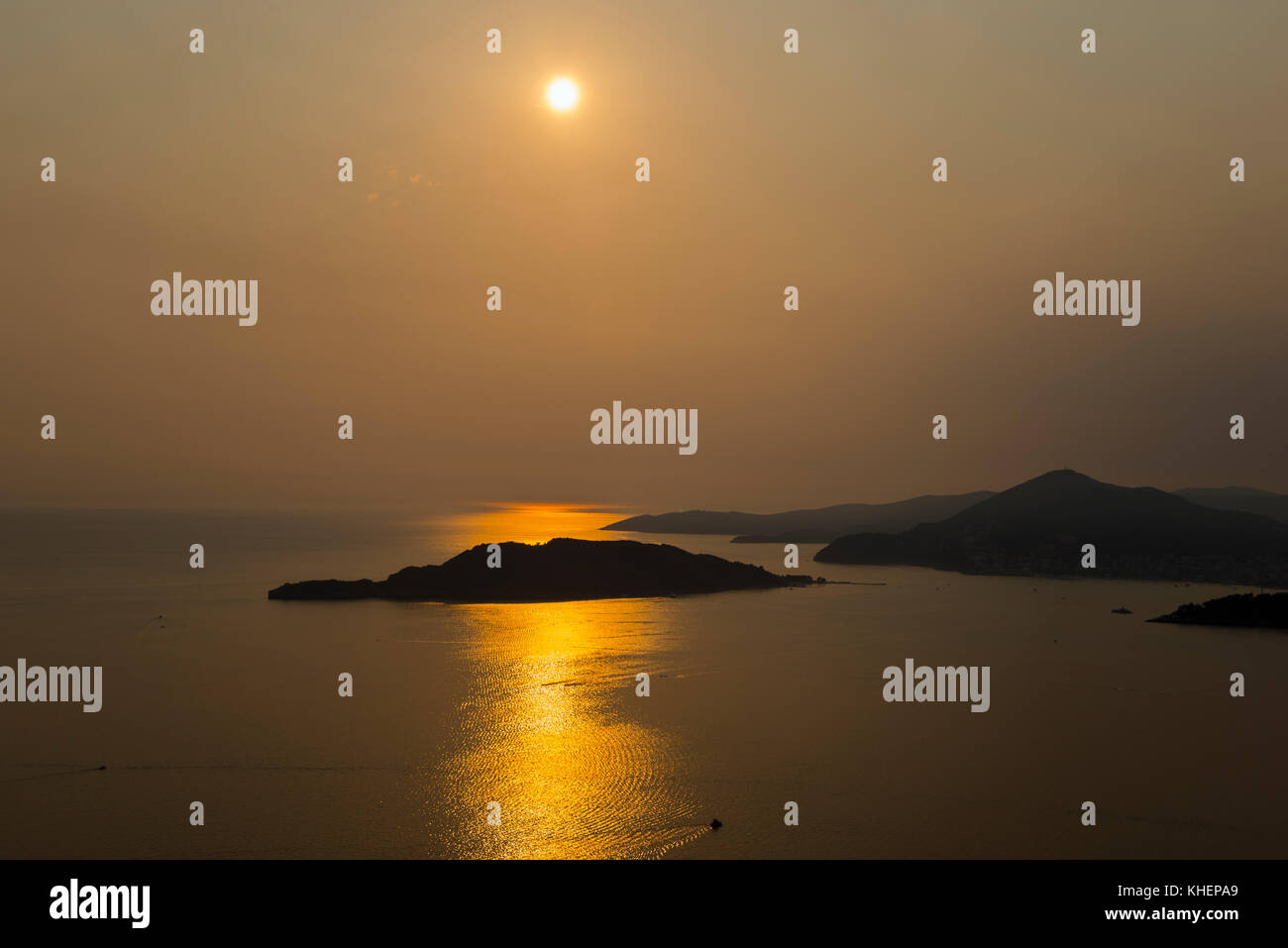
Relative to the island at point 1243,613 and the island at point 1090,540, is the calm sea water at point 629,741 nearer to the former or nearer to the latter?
the island at point 1243,613

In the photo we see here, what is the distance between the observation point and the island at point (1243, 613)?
78.2 metres

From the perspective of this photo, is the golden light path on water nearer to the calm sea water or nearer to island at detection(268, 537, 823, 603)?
the calm sea water

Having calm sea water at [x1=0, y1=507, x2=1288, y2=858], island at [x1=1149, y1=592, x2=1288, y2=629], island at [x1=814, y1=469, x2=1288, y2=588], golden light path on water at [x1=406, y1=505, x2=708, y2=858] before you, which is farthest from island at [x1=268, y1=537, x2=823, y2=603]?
island at [x1=814, y1=469, x2=1288, y2=588]

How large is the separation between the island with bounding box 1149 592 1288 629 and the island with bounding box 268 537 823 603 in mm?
49022

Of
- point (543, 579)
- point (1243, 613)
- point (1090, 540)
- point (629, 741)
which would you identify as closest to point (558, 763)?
point (629, 741)

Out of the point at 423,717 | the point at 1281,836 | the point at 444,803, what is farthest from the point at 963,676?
the point at 444,803

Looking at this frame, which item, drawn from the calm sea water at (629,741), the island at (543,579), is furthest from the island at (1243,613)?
the island at (543,579)

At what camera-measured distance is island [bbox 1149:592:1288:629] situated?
257 feet

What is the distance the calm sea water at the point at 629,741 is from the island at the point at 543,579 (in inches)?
469

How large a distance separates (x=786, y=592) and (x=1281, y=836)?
80114mm

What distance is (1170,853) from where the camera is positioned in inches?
1053

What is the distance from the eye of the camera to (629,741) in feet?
128
